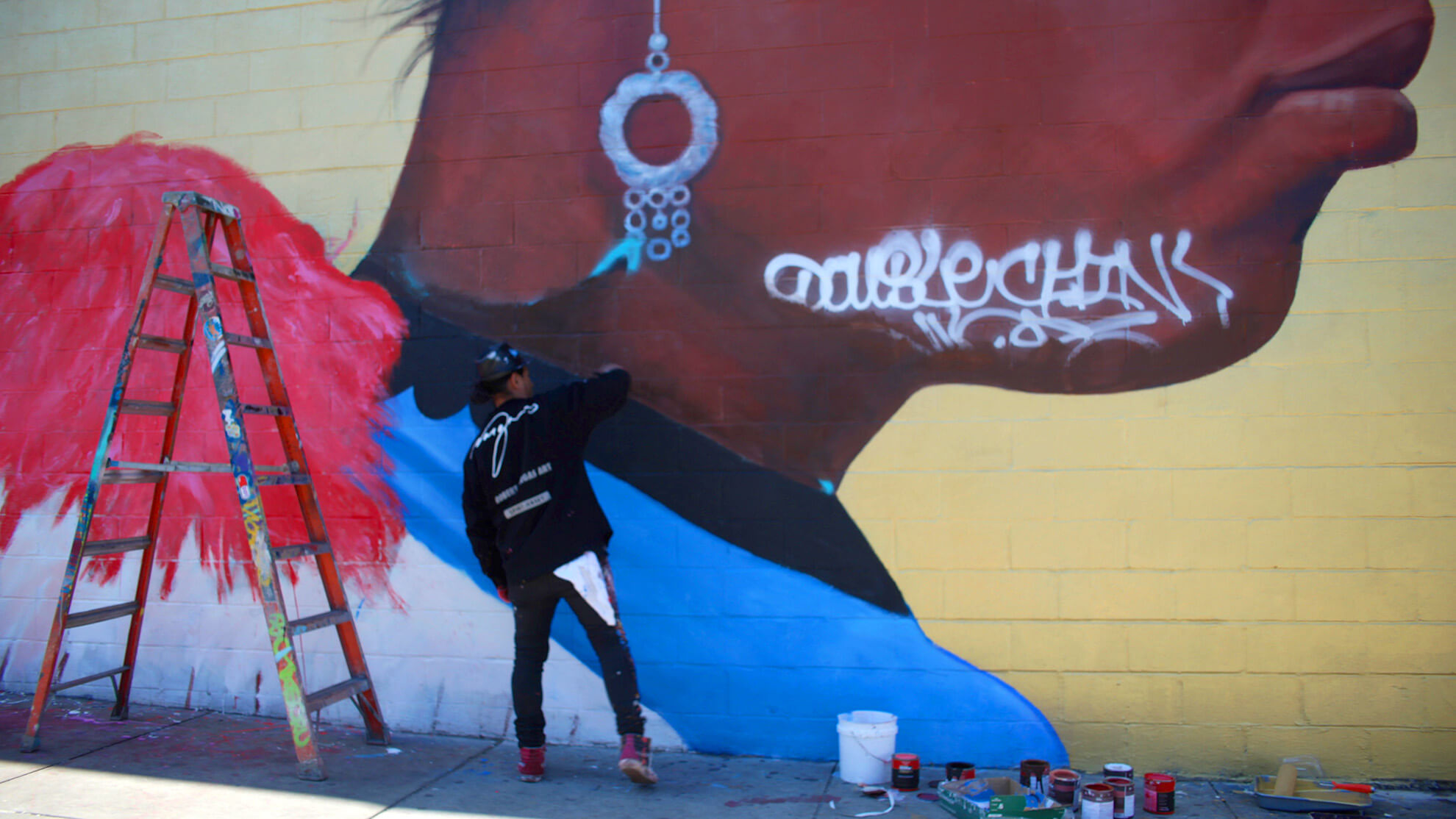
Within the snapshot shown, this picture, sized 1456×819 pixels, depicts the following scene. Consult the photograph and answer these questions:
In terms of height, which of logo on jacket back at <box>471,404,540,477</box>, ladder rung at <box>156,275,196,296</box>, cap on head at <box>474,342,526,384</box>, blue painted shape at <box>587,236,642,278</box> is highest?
blue painted shape at <box>587,236,642,278</box>

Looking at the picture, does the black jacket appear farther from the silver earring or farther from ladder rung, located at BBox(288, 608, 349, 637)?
the silver earring

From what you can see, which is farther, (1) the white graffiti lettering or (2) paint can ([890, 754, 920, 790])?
(1) the white graffiti lettering

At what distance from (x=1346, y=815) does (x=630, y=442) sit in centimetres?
315

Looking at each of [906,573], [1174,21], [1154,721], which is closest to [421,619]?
[906,573]

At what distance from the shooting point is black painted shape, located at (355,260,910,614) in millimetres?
4184

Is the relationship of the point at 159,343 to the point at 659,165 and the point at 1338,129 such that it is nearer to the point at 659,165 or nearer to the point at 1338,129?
the point at 659,165

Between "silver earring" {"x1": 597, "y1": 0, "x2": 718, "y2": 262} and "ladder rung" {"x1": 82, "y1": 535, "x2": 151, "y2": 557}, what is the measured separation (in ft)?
8.59

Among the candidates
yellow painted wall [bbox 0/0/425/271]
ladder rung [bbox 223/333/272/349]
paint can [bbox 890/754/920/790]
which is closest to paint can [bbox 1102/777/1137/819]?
paint can [bbox 890/754/920/790]

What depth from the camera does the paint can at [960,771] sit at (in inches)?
148

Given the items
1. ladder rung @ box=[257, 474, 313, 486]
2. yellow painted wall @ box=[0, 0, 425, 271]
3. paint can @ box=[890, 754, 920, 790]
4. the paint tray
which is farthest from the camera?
yellow painted wall @ box=[0, 0, 425, 271]

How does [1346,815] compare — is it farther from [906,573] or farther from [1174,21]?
[1174,21]

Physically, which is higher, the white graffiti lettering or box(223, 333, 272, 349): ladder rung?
the white graffiti lettering

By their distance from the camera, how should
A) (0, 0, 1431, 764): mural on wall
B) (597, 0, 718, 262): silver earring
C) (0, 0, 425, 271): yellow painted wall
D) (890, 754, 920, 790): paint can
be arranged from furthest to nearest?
1. (0, 0, 425, 271): yellow painted wall
2. (597, 0, 718, 262): silver earring
3. (0, 0, 1431, 764): mural on wall
4. (890, 754, 920, 790): paint can

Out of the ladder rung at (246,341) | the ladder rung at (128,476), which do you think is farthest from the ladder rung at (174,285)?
the ladder rung at (128,476)
